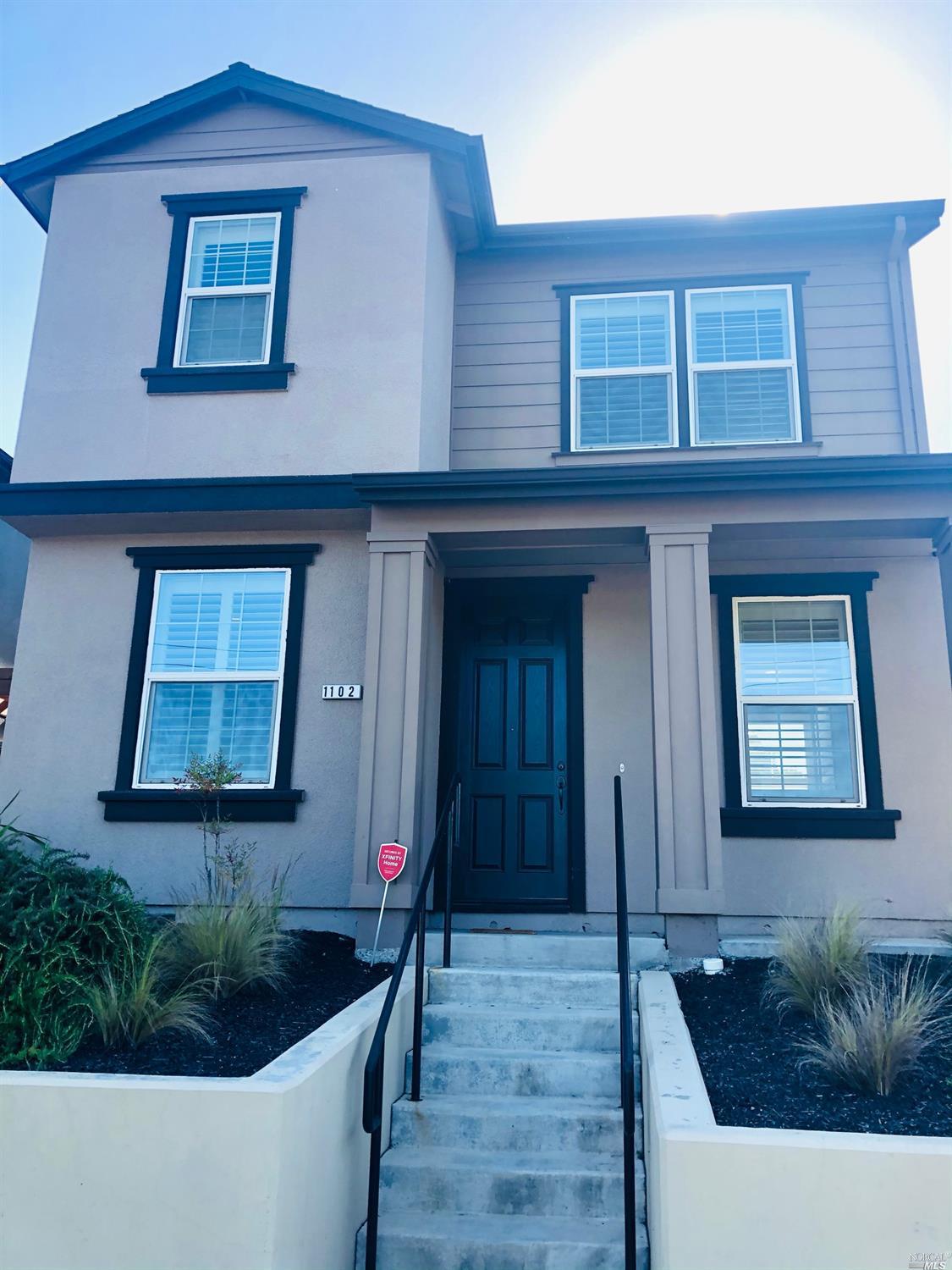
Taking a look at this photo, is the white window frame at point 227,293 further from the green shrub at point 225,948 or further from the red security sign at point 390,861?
the green shrub at point 225,948

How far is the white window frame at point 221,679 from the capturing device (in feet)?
22.6

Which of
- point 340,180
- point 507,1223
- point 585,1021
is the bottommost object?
point 507,1223

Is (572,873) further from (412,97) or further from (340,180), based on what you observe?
(412,97)

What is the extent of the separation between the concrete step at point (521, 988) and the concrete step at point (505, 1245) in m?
1.30

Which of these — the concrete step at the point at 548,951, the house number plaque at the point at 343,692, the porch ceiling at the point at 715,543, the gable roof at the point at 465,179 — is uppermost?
the gable roof at the point at 465,179

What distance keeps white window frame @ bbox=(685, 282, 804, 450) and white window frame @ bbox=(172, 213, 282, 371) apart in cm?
330

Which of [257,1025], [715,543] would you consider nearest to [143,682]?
[257,1025]

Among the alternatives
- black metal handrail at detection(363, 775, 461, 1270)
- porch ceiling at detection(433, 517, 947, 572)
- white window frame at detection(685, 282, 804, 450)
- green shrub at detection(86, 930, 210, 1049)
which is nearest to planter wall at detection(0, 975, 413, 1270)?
black metal handrail at detection(363, 775, 461, 1270)

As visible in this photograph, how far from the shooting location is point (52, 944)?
443 centimetres

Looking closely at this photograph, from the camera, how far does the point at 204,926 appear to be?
5.07 metres

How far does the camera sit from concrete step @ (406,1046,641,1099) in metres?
4.73

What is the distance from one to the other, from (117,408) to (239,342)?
1033mm

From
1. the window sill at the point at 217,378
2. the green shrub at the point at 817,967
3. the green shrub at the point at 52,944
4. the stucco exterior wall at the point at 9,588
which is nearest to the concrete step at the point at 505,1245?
the green shrub at the point at 817,967

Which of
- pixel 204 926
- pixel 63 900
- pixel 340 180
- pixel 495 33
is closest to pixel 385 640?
pixel 204 926
